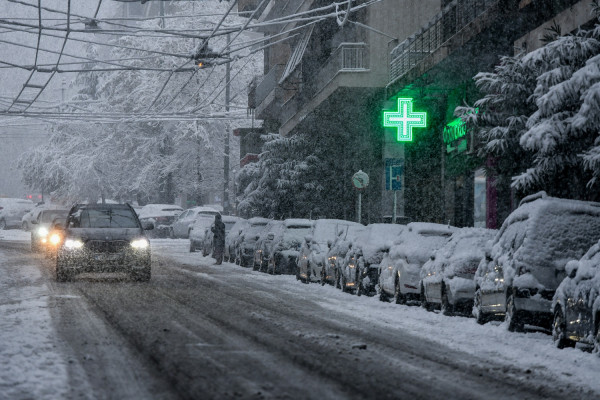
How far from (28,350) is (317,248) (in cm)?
1398

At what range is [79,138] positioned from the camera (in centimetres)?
7512

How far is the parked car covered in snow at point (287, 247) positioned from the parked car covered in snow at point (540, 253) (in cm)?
1367

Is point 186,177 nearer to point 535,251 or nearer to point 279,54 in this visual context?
point 279,54

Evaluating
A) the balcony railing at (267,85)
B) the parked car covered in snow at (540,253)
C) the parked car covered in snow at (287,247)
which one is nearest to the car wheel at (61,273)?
the parked car covered in snow at (287,247)

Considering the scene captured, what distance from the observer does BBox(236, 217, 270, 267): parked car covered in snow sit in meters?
31.5

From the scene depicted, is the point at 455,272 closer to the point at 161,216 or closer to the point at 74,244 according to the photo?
the point at 74,244

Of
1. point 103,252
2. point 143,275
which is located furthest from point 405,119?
point 103,252

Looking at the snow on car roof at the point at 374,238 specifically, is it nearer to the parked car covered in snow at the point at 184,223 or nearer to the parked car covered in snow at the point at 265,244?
the parked car covered in snow at the point at 265,244

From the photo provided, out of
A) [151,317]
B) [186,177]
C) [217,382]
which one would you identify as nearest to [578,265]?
[217,382]

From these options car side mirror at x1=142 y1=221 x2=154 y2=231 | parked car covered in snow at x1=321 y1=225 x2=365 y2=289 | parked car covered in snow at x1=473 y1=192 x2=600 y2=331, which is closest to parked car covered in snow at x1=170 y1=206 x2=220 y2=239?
car side mirror at x1=142 y1=221 x2=154 y2=231

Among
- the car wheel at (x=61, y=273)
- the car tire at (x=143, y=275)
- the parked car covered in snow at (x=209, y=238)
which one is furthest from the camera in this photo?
the parked car covered in snow at (x=209, y=238)

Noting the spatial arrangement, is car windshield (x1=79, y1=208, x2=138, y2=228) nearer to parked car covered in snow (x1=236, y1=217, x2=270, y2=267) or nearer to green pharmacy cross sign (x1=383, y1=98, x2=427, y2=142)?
parked car covered in snow (x1=236, y1=217, x2=270, y2=267)

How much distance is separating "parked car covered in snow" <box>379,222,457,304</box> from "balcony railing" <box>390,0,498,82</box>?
340 inches

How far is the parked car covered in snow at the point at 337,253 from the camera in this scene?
864 inches
